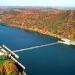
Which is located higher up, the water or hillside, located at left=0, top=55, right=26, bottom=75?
hillside, located at left=0, top=55, right=26, bottom=75

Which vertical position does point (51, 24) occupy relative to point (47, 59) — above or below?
below

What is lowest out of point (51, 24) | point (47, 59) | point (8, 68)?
point (51, 24)

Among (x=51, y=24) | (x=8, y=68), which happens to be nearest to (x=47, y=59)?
(x=8, y=68)

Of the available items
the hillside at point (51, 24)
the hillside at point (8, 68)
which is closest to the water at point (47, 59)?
the hillside at point (8, 68)

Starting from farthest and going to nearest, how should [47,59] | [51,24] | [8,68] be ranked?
[51,24] → [47,59] → [8,68]

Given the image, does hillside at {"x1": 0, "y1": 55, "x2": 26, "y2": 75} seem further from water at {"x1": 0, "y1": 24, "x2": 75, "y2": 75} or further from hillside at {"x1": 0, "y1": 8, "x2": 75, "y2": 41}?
hillside at {"x1": 0, "y1": 8, "x2": 75, "y2": 41}

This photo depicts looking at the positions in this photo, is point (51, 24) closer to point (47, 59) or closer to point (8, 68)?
point (47, 59)

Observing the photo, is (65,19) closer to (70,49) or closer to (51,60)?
(70,49)

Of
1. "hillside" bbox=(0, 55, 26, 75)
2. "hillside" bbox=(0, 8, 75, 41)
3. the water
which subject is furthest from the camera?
"hillside" bbox=(0, 8, 75, 41)

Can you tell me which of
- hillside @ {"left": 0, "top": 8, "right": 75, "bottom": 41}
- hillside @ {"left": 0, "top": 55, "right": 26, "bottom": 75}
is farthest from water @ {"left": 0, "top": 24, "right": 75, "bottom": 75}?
hillside @ {"left": 0, "top": 8, "right": 75, "bottom": 41}

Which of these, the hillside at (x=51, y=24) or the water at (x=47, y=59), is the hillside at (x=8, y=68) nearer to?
the water at (x=47, y=59)

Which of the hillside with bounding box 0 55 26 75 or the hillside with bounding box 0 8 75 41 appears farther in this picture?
the hillside with bounding box 0 8 75 41
